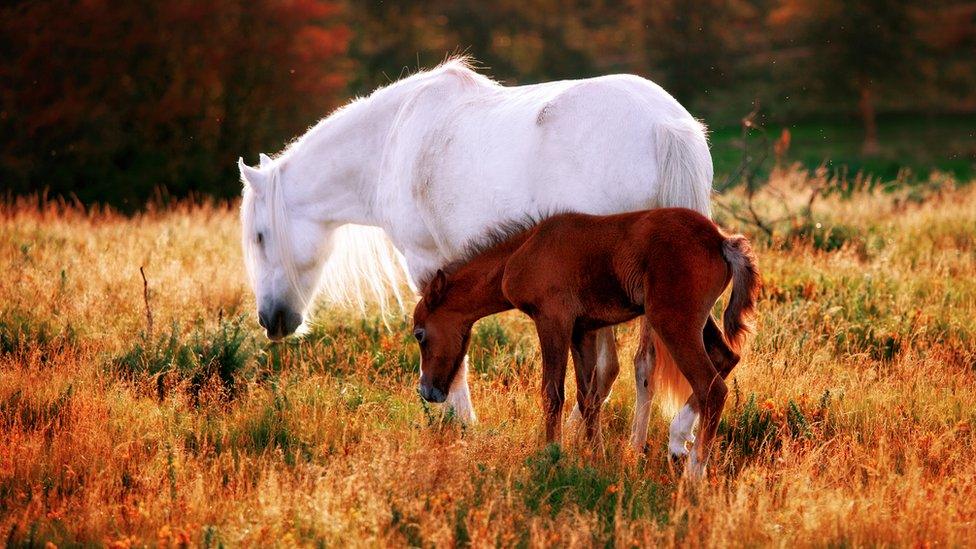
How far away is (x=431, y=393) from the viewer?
188 inches

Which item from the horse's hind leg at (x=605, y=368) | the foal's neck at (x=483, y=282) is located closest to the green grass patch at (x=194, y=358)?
the foal's neck at (x=483, y=282)

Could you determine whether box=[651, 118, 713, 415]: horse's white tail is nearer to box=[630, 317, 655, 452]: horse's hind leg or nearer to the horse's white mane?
box=[630, 317, 655, 452]: horse's hind leg

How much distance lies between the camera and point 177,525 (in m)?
3.74

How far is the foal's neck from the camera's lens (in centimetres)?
468

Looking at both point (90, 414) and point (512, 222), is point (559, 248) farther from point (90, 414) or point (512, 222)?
point (90, 414)

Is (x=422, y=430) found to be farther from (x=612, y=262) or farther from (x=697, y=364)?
(x=697, y=364)

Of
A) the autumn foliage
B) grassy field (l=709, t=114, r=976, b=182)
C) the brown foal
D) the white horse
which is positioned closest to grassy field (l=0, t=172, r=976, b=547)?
the brown foal

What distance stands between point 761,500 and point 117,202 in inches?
717

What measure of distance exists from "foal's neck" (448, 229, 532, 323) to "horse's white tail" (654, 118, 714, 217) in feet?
2.20

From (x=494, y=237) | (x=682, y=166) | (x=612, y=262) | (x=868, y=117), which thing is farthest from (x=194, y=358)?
(x=868, y=117)

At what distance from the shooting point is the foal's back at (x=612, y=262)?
4.12 metres

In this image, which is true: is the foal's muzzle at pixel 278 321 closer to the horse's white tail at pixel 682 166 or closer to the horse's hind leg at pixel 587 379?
the horse's hind leg at pixel 587 379

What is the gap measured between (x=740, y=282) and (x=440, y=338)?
56.7 inches

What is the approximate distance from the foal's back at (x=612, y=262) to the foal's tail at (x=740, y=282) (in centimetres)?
6
